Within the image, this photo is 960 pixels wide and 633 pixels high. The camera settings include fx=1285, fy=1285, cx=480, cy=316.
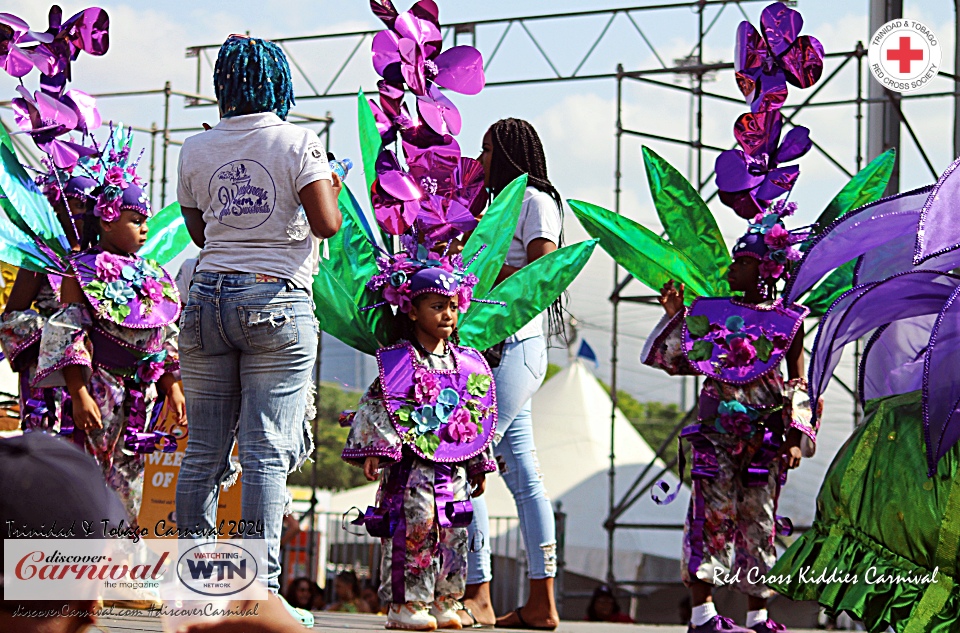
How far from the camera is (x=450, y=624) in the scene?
4.36 meters

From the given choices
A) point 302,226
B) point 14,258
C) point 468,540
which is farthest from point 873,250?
point 14,258

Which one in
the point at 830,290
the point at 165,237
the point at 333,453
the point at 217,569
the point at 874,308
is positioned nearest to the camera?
the point at 874,308

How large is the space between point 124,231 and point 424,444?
4.55ft

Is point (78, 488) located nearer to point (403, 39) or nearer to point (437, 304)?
point (437, 304)

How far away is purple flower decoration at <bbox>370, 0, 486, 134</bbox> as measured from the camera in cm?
451

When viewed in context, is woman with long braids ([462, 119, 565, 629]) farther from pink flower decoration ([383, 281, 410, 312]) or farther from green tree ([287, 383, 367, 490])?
green tree ([287, 383, 367, 490])

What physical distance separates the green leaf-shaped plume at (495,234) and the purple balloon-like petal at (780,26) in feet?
3.77

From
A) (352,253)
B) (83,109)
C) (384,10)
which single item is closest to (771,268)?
(352,253)

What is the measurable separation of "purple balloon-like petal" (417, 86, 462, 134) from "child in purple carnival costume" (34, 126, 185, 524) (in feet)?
3.52

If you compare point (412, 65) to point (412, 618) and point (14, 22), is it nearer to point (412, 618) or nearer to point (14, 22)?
point (14, 22)

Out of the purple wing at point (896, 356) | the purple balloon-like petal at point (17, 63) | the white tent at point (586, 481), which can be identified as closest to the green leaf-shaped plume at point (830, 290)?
the purple wing at point (896, 356)

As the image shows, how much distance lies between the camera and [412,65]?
14.9ft

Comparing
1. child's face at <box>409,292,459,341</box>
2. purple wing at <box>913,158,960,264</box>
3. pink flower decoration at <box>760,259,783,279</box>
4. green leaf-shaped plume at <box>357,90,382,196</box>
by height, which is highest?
green leaf-shaped plume at <box>357,90,382,196</box>

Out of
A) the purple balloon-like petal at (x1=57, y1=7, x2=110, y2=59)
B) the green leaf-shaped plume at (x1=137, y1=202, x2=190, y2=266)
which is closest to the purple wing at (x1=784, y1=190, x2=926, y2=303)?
the green leaf-shaped plume at (x1=137, y1=202, x2=190, y2=266)
